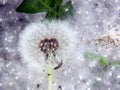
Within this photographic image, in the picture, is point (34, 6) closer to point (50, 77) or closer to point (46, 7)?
point (46, 7)

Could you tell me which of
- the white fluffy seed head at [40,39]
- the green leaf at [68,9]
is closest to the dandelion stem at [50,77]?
the white fluffy seed head at [40,39]

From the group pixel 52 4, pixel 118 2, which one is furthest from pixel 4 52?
pixel 118 2

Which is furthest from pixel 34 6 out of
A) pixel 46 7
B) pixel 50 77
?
pixel 50 77

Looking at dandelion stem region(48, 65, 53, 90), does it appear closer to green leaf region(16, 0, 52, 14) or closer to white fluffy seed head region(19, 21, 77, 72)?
white fluffy seed head region(19, 21, 77, 72)

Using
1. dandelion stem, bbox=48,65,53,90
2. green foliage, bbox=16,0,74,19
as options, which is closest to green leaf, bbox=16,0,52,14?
green foliage, bbox=16,0,74,19

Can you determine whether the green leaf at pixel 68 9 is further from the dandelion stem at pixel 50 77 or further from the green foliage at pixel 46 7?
the dandelion stem at pixel 50 77

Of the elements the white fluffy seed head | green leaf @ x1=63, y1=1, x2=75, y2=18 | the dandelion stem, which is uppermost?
green leaf @ x1=63, y1=1, x2=75, y2=18

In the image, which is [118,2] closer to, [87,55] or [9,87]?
[87,55]
